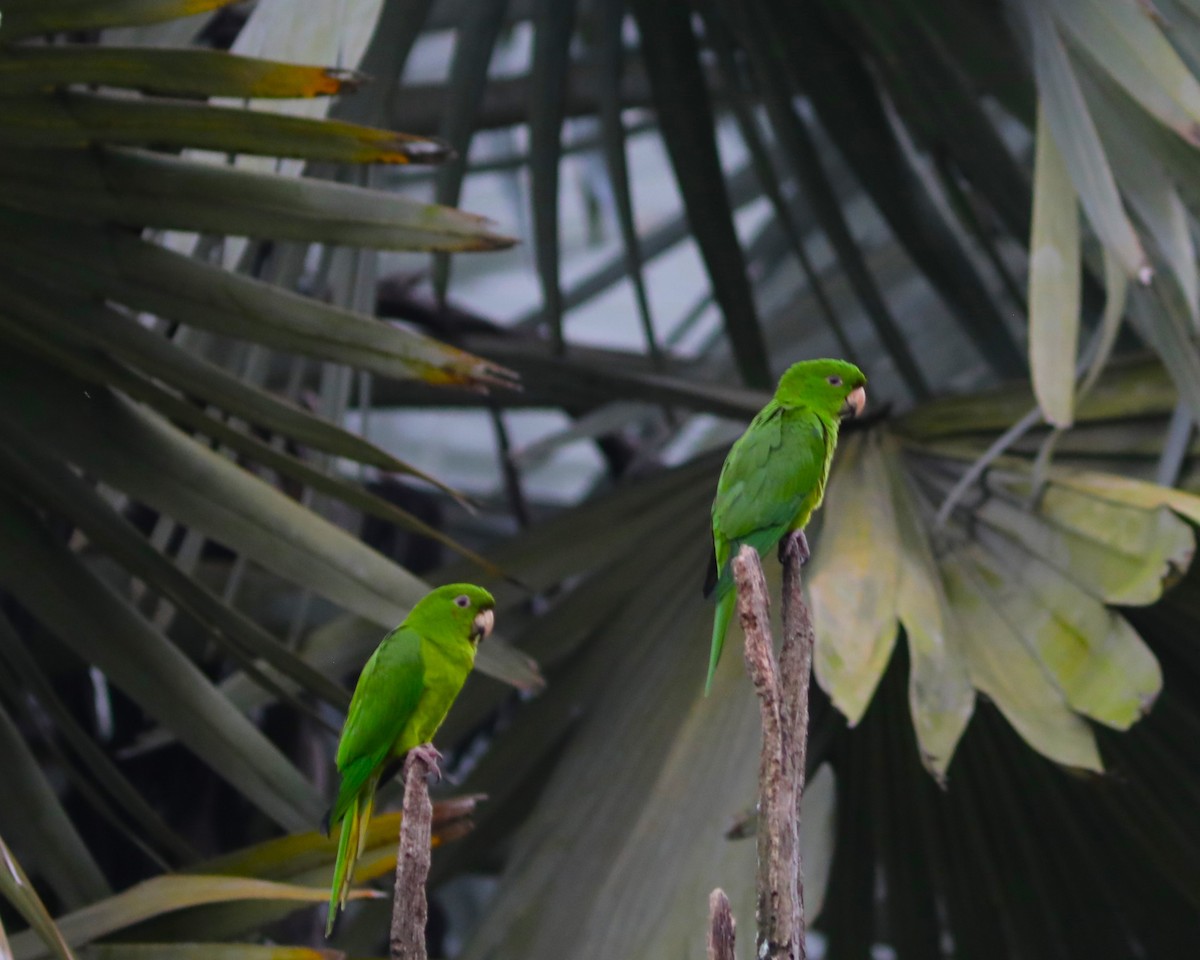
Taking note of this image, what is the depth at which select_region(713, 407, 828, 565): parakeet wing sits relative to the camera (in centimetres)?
135

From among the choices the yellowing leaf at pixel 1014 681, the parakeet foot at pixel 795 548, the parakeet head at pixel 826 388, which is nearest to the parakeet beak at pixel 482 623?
the parakeet foot at pixel 795 548

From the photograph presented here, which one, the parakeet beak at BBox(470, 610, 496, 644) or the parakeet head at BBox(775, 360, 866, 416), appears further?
the parakeet head at BBox(775, 360, 866, 416)

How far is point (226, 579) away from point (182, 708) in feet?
3.69

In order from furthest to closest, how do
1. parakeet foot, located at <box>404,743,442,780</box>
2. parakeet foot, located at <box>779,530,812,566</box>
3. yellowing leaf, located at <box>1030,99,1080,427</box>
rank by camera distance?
1. yellowing leaf, located at <box>1030,99,1080,427</box>
2. parakeet foot, located at <box>779,530,812,566</box>
3. parakeet foot, located at <box>404,743,442,780</box>

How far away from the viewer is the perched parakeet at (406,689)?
45.9 inches

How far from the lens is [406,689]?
121 centimetres

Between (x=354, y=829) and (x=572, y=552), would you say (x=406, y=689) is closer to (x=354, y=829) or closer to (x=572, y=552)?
(x=354, y=829)

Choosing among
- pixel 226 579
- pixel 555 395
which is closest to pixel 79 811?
pixel 226 579

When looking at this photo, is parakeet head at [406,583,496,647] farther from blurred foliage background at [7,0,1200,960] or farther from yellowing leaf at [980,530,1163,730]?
yellowing leaf at [980,530,1163,730]

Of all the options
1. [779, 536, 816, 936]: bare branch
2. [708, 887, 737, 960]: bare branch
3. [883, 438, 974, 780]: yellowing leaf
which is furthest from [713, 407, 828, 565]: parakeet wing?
[883, 438, 974, 780]: yellowing leaf

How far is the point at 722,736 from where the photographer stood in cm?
204

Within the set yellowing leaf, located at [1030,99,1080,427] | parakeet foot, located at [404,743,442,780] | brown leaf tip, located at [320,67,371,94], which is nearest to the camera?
parakeet foot, located at [404,743,442,780]

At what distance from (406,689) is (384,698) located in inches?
0.8

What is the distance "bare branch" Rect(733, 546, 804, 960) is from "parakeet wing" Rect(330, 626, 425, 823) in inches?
12.8
